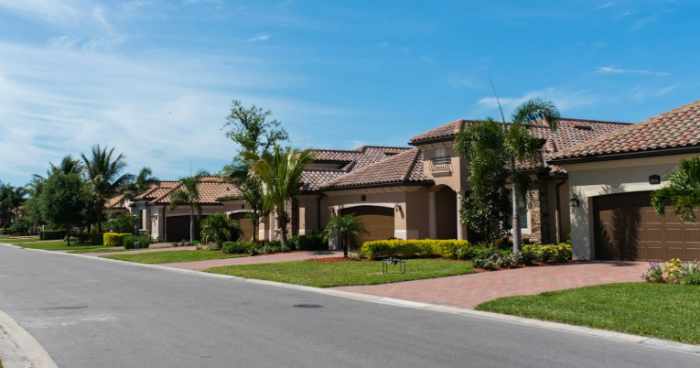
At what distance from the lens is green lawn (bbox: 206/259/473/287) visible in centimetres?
1888

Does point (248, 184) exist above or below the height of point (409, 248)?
above

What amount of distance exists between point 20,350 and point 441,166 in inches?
841

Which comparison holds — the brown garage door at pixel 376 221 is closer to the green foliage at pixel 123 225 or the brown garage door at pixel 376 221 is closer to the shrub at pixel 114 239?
the shrub at pixel 114 239

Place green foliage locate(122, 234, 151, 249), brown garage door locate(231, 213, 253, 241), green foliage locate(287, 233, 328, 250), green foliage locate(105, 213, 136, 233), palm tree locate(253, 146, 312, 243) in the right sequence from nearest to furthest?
palm tree locate(253, 146, 312, 243) → green foliage locate(287, 233, 328, 250) → brown garage door locate(231, 213, 253, 241) → green foliage locate(122, 234, 151, 249) → green foliage locate(105, 213, 136, 233)

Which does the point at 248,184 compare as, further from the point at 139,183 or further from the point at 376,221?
the point at 139,183

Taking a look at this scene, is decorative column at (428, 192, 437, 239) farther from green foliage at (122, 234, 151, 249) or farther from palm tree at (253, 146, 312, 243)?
green foliage at (122, 234, 151, 249)

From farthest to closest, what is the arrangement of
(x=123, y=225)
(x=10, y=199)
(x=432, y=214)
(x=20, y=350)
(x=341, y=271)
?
(x=10, y=199), (x=123, y=225), (x=432, y=214), (x=341, y=271), (x=20, y=350)

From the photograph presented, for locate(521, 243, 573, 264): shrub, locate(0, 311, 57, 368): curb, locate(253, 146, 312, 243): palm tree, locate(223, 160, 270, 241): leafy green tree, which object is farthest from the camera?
locate(223, 160, 270, 241): leafy green tree

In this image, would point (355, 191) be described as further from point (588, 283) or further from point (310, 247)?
point (588, 283)

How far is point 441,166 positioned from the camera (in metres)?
28.2

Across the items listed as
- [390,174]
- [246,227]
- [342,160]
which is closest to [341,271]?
[390,174]

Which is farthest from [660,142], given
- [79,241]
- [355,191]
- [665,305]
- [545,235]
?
[79,241]

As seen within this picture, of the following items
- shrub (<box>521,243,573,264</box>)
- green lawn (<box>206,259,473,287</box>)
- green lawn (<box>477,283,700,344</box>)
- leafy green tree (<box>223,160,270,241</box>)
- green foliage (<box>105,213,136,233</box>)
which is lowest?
green lawn (<box>477,283,700,344</box>)

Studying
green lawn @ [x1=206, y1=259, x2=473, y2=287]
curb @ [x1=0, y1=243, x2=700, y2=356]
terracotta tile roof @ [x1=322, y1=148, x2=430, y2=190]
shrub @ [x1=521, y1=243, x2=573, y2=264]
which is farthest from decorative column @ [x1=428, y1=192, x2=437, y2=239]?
curb @ [x1=0, y1=243, x2=700, y2=356]
